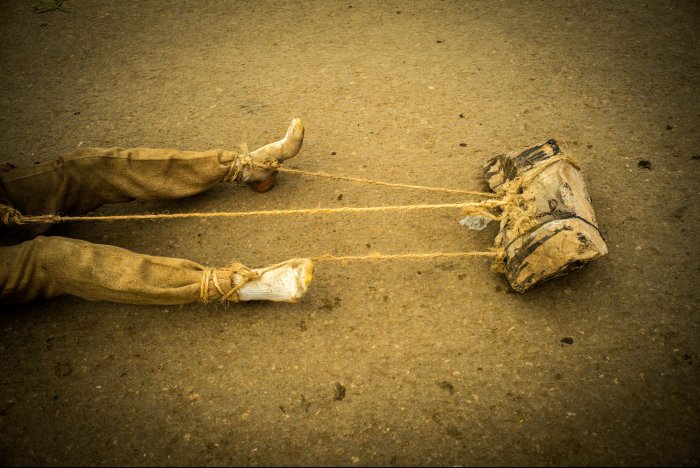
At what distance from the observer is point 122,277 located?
6.47 ft

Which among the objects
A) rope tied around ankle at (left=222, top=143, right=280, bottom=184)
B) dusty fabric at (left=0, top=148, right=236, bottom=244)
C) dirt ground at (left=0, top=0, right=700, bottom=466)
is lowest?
dirt ground at (left=0, top=0, right=700, bottom=466)

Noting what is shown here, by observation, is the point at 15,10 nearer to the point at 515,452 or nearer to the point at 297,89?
the point at 297,89

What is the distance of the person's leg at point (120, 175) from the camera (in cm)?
226

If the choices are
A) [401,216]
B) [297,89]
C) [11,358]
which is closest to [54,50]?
[297,89]

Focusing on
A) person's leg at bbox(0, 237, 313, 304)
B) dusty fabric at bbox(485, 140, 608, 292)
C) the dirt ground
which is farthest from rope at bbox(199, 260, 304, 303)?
dusty fabric at bbox(485, 140, 608, 292)

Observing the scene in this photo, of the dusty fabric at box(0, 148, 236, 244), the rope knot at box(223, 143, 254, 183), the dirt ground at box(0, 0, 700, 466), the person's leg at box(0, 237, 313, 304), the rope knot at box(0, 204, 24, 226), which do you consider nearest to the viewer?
the dirt ground at box(0, 0, 700, 466)

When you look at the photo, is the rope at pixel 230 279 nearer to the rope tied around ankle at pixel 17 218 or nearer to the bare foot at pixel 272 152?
the bare foot at pixel 272 152

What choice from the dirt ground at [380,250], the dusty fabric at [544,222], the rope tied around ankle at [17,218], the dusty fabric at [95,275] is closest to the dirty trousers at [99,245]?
the dusty fabric at [95,275]

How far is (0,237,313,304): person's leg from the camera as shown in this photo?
1952 millimetres

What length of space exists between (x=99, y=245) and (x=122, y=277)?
22 cm

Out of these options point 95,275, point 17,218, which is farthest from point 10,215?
point 95,275

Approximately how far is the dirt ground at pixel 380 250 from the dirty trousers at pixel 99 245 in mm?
236

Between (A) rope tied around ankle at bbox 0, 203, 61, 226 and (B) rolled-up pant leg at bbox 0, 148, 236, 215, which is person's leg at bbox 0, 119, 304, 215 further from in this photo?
(A) rope tied around ankle at bbox 0, 203, 61, 226

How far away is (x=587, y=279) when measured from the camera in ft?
7.22
